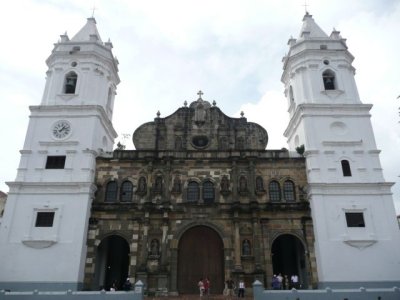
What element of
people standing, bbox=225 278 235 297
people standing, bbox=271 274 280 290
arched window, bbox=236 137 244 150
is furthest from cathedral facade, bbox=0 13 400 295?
people standing, bbox=271 274 280 290

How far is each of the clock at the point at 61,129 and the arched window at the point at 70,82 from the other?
3.18 meters

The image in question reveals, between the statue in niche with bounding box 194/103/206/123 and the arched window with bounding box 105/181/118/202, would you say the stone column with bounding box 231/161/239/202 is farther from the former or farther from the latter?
the arched window with bounding box 105/181/118/202

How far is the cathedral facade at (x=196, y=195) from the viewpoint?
76.7 feet

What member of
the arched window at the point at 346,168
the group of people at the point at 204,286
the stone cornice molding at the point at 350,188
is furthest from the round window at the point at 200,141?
the arched window at the point at 346,168

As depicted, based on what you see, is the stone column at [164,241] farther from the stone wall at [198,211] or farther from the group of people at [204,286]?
the group of people at [204,286]

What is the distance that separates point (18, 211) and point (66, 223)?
11.7ft

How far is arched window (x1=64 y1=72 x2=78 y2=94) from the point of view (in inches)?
1148

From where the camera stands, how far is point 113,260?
28.5 m

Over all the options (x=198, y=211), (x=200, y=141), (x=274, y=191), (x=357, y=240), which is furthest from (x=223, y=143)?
(x=357, y=240)

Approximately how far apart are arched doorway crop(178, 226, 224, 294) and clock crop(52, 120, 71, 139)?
1205cm

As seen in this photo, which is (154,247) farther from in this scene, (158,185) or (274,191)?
(274,191)

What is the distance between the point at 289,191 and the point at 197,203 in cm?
700

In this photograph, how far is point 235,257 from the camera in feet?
78.6

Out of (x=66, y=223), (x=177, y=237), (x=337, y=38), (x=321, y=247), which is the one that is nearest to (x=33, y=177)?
(x=66, y=223)
